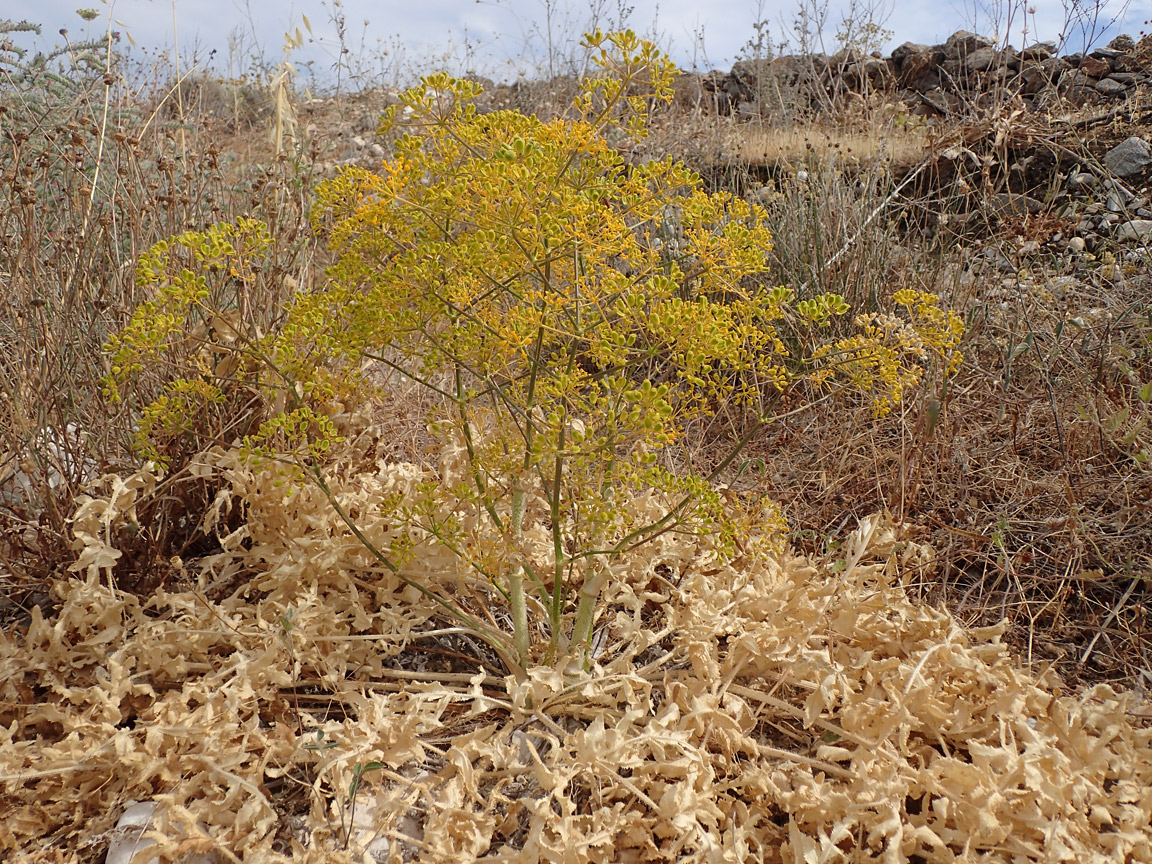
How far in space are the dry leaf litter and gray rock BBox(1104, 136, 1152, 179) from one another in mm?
5505

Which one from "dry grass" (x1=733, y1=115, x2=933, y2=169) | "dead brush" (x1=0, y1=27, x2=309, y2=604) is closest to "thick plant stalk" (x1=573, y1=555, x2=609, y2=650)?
"dead brush" (x1=0, y1=27, x2=309, y2=604)

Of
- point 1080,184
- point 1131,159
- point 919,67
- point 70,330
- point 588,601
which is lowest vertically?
point 588,601

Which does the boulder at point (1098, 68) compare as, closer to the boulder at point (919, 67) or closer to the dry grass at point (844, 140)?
the boulder at point (919, 67)

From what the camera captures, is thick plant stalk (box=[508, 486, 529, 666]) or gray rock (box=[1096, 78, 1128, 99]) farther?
gray rock (box=[1096, 78, 1128, 99])

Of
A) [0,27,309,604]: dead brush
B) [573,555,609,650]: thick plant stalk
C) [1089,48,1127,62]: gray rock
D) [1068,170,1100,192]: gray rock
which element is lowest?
[573,555,609,650]: thick plant stalk

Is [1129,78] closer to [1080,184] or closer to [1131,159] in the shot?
[1131,159]

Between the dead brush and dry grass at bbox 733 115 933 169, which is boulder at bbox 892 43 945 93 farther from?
the dead brush

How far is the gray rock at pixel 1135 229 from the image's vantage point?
13.3ft

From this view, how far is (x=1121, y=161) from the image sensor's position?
19.9 feet

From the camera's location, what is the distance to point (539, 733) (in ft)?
5.57

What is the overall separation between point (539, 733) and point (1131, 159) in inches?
262

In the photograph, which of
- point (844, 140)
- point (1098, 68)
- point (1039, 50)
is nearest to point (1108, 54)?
point (1098, 68)

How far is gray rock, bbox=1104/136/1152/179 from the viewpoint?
597 centimetres

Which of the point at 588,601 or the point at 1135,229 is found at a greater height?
the point at 1135,229
